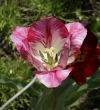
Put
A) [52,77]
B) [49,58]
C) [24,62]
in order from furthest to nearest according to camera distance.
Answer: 1. [24,62]
2. [49,58]
3. [52,77]

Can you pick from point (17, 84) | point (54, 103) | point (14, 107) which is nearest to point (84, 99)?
point (14, 107)

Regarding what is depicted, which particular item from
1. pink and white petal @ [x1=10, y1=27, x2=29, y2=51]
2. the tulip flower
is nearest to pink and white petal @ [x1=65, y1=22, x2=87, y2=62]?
the tulip flower

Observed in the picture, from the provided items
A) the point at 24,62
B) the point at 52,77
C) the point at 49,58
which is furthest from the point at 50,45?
the point at 24,62

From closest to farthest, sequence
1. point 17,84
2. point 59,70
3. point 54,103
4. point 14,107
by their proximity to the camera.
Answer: point 59,70 → point 54,103 → point 17,84 → point 14,107

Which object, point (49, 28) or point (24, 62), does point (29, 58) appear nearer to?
point (49, 28)

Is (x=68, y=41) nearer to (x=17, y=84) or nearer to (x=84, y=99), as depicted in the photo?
(x=17, y=84)

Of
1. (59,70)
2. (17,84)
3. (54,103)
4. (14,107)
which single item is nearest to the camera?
A: (59,70)

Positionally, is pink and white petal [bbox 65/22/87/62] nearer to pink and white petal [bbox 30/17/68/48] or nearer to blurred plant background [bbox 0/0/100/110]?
pink and white petal [bbox 30/17/68/48]
